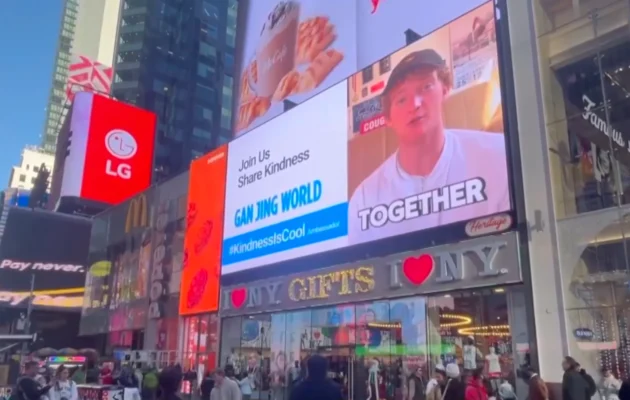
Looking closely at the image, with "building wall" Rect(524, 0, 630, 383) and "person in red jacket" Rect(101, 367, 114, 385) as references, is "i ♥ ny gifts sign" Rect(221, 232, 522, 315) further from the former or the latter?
"person in red jacket" Rect(101, 367, 114, 385)

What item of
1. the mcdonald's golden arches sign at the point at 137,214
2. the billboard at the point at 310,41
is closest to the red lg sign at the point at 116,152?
the mcdonald's golden arches sign at the point at 137,214

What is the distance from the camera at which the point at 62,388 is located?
34.7 feet

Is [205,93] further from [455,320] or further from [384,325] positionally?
[455,320]

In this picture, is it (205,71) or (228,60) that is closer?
(205,71)

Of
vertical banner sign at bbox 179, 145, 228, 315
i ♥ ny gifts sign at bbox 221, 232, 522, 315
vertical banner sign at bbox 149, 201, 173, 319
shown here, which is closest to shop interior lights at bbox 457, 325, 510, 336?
i ♥ ny gifts sign at bbox 221, 232, 522, 315

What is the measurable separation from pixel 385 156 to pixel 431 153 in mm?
1859

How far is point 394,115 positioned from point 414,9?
10.5 metres

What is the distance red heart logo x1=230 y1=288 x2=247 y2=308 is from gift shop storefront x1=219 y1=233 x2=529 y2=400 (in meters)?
0.07

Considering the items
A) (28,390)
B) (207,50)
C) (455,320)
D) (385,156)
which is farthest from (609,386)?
(207,50)

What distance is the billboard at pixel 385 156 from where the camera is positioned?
1589 cm

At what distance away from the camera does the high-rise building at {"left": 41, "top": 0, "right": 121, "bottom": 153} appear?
60156 mm

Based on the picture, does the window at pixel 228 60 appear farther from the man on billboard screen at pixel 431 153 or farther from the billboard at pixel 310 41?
the man on billboard screen at pixel 431 153

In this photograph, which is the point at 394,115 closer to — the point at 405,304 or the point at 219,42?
the point at 405,304

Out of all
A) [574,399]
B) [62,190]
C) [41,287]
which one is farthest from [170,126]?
[574,399]
